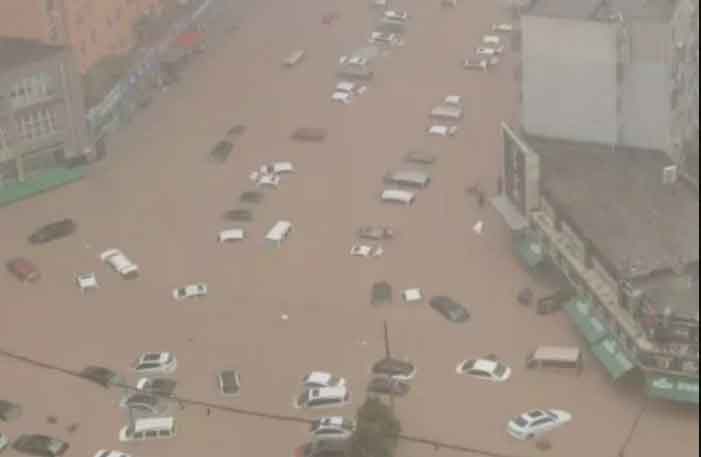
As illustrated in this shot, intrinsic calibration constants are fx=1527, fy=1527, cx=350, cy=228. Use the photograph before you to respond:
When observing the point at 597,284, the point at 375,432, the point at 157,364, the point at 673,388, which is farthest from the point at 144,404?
the point at 673,388

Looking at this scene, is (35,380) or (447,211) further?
(447,211)

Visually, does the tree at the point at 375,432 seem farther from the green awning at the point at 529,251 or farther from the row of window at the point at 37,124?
A: the row of window at the point at 37,124

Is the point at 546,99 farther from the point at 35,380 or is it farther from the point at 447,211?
the point at 35,380

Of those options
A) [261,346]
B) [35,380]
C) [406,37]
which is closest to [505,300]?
[261,346]

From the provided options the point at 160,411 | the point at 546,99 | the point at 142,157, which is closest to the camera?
the point at 160,411

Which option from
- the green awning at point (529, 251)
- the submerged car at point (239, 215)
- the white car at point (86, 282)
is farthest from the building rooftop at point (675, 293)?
the white car at point (86, 282)

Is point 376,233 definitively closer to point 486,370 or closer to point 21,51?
point 486,370
